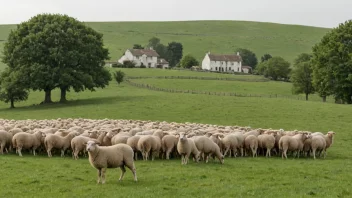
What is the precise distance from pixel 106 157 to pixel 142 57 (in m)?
116

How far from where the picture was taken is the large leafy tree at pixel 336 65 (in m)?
56.2

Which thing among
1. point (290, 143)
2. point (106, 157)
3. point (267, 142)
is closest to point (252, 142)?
point (267, 142)

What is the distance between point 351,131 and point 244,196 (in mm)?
22661

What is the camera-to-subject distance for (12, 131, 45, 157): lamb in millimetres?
21203

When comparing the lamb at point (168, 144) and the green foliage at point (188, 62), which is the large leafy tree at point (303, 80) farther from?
the green foliage at point (188, 62)

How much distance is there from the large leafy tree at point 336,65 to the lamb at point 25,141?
138 ft

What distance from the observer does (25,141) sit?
839 inches

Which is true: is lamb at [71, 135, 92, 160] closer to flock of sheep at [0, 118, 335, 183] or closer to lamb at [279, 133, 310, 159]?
flock of sheep at [0, 118, 335, 183]

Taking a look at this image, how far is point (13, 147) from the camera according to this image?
2200 cm

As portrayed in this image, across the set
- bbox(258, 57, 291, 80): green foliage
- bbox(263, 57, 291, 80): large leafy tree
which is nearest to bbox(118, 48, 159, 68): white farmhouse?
bbox(258, 57, 291, 80): green foliage

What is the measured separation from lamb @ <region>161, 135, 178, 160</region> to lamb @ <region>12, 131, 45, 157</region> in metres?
6.07

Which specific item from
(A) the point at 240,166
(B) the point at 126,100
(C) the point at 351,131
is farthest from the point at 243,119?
(A) the point at 240,166

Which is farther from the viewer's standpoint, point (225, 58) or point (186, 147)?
point (225, 58)

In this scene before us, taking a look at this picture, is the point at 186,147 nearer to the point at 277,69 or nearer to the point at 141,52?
the point at 277,69
